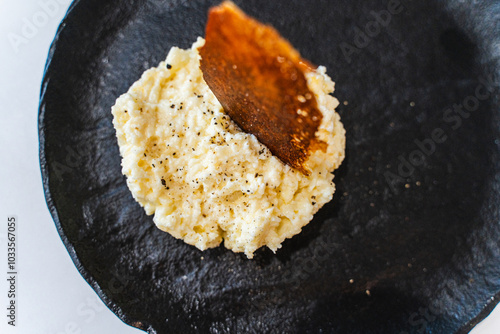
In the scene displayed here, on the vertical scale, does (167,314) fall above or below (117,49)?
below

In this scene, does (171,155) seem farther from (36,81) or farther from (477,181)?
(477,181)

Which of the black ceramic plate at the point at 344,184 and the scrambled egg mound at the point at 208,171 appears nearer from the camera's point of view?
the scrambled egg mound at the point at 208,171

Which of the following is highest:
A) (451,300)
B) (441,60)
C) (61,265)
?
(441,60)

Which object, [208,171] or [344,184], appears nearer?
[208,171]

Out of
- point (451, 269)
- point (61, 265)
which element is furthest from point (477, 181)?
point (61, 265)
